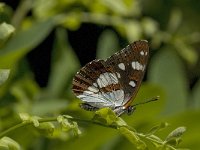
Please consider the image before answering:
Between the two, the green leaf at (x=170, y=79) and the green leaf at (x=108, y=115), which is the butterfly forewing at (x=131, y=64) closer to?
the green leaf at (x=108, y=115)

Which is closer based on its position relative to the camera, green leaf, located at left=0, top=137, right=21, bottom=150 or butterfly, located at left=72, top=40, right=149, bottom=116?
green leaf, located at left=0, top=137, right=21, bottom=150

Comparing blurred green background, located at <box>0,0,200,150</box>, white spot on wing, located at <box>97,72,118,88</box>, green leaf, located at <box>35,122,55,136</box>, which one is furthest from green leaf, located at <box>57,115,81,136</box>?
blurred green background, located at <box>0,0,200,150</box>

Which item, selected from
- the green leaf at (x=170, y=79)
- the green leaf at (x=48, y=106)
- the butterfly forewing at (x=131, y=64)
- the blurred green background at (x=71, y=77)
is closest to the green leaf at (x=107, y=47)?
the blurred green background at (x=71, y=77)

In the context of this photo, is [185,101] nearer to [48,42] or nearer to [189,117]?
[189,117]

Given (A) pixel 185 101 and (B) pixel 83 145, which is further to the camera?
(A) pixel 185 101

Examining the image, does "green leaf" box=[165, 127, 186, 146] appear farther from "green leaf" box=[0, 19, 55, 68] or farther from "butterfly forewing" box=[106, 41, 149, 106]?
"green leaf" box=[0, 19, 55, 68]

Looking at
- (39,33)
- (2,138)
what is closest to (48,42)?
(39,33)
